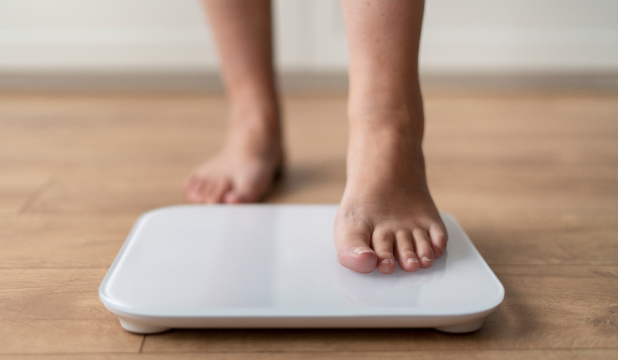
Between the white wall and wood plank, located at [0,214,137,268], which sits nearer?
wood plank, located at [0,214,137,268]

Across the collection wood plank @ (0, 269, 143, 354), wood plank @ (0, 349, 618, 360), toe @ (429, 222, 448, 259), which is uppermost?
toe @ (429, 222, 448, 259)

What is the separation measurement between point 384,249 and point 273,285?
0.13m

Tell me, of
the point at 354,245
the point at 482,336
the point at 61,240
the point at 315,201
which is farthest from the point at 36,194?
the point at 482,336

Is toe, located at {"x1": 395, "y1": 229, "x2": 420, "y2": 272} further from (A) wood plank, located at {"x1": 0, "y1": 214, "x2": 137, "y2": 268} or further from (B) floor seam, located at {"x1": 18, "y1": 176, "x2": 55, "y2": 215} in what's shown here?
(B) floor seam, located at {"x1": 18, "y1": 176, "x2": 55, "y2": 215}

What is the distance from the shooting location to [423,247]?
582 mm

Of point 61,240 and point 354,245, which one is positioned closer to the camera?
point 354,245

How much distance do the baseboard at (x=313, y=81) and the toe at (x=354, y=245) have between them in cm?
137

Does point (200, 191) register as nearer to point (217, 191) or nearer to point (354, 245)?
point (217, 191)

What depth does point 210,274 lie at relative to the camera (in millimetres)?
553

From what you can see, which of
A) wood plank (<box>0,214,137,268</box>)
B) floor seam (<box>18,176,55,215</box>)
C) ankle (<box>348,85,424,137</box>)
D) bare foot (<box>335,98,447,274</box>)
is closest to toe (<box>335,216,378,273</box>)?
bare foot (<box>335,98,447,274</box>)

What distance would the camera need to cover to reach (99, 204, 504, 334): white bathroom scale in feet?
1.59

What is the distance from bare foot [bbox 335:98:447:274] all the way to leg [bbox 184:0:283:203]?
284 millimetres

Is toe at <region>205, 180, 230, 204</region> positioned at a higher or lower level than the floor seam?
higher

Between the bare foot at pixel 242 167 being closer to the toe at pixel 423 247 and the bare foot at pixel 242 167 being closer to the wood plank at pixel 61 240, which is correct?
the wood plank at pixel 61 240
